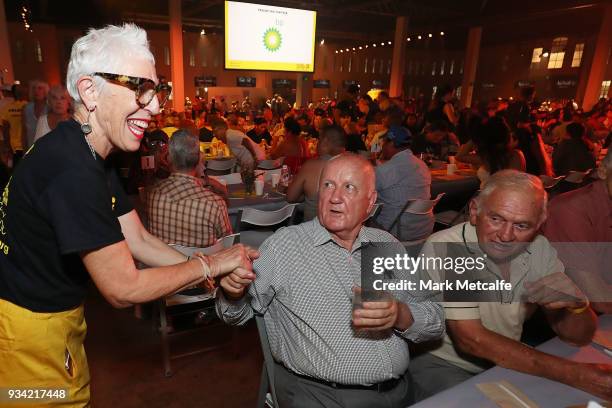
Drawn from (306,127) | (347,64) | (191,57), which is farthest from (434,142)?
(347,64)

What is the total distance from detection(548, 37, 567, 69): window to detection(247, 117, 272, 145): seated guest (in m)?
22.4

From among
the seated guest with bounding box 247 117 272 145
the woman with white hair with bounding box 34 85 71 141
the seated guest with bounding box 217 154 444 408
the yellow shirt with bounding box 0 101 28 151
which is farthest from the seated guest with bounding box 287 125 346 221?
the yellow shirt with bounding box 0 101 28 151

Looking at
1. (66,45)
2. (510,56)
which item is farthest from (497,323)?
(510,56)

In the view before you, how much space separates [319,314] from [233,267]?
17.8 inches

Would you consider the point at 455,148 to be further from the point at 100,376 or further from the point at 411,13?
the point at 411,13

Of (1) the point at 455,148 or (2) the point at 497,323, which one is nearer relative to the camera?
(2) the point at 497,323

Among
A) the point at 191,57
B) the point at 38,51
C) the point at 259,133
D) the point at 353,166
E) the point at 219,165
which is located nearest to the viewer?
the point at 353,166

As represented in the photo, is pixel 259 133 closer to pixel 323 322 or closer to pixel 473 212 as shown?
pixel 473 212

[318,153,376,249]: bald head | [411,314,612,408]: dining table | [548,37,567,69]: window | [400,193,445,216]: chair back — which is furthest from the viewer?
[548,37,567,69]: window

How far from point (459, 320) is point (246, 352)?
210cm

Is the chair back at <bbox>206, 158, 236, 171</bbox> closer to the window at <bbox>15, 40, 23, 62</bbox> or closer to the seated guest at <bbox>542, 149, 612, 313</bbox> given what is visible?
the seated guest at <bbox>542, 149, 612, 313</bbox>

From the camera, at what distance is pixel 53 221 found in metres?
1.16

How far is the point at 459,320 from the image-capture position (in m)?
1.66

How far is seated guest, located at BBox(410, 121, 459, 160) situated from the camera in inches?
273
